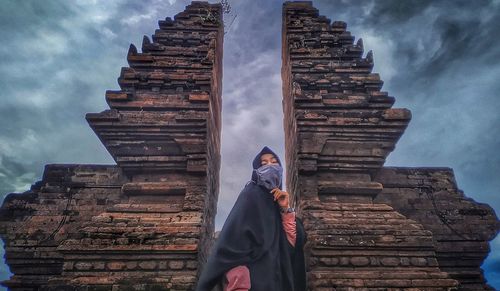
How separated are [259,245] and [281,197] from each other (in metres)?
0.55

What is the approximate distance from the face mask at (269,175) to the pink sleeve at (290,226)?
311mm

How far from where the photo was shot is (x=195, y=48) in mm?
5414

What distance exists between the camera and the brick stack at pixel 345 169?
3367 millimetres

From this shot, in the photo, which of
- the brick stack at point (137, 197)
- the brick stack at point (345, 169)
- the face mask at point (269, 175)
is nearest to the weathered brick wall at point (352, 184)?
the brick stack at point (345, 169)

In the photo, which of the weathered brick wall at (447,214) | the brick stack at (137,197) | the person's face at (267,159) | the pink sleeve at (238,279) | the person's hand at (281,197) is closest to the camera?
the pink sleeve at (238,279)

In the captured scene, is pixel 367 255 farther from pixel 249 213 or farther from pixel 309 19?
pixel 309 19

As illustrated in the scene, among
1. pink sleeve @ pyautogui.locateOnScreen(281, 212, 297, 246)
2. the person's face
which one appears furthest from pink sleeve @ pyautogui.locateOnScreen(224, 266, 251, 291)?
the person's face

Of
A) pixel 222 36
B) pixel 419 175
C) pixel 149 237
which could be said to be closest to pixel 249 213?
pixel 149 237

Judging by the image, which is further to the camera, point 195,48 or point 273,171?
point 195,48

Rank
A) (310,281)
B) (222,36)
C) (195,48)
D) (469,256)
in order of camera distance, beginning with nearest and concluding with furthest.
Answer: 1. (310,281)
2. (469,256)
3. (195,48)
4. (222,36)

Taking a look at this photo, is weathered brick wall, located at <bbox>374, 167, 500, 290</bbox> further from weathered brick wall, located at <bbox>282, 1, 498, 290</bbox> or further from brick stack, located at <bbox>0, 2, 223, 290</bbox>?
brick stack, located at <bbox>0, 2, 223, 290</bbox>

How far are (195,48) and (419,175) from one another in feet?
13.2

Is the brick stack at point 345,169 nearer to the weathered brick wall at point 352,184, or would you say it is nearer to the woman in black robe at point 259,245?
the weathered brick wall at point 352,184

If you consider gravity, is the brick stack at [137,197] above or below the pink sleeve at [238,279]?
above
